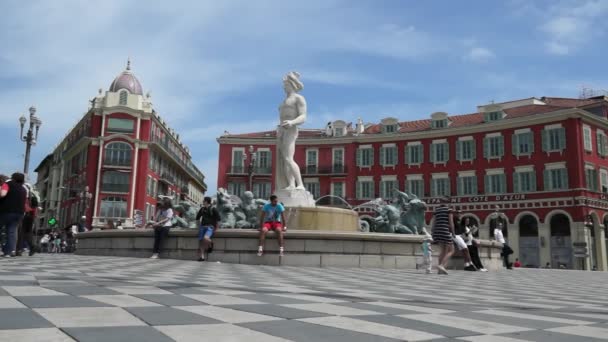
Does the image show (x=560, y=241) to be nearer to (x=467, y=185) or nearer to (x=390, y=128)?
(x=467, y=185)

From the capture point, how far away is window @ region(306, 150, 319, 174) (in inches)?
2056

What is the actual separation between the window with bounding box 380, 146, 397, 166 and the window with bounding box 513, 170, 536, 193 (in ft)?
35.8

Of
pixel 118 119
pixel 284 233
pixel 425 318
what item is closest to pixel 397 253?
pixel 284 233

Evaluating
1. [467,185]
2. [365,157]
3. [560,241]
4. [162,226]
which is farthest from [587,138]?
[162,226]

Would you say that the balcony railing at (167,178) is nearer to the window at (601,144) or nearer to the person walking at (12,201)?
the window at (601,144)

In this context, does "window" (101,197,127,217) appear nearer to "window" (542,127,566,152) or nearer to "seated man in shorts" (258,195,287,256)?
"window" (542,127,566,152)

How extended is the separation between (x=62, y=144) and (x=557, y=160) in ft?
199

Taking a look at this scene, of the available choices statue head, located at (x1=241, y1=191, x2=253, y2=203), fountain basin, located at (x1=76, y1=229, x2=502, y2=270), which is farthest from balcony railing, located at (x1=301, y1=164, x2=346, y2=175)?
fountain basin, located at (x1=76, y1=229, x2=502, y2=270)

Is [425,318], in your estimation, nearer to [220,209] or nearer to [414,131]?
[220,209]

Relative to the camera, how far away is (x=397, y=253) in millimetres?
13461

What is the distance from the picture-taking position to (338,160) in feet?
169

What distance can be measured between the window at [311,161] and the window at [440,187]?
11874mm

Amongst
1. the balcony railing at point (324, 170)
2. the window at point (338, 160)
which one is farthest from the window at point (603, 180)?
the window at point (338, 160)

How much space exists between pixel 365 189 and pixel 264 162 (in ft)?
35.2
